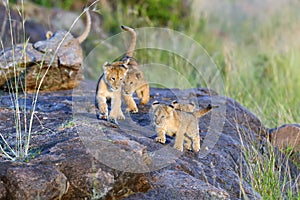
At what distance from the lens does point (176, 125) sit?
5.79 m

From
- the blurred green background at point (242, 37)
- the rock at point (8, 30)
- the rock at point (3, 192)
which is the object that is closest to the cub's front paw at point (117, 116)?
the rock at point (3, 192)

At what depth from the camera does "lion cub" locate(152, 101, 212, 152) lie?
5.70 meters

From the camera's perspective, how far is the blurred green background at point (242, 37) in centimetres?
979

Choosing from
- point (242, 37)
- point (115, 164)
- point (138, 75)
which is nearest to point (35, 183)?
point (115, 164)

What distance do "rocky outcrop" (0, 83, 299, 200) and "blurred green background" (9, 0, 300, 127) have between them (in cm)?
279

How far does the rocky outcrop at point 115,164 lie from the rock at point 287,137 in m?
0.50

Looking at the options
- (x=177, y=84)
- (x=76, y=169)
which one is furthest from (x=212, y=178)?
(x=177, y=84)

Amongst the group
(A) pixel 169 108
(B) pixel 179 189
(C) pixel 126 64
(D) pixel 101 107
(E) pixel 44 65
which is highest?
(C) pixel 126 64

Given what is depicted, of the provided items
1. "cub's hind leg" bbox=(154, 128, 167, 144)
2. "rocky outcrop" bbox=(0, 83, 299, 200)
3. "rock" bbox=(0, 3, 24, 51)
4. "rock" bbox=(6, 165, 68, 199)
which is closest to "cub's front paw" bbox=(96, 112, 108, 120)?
"rocky outcrop" bbox=(0, 83, 299, 200)

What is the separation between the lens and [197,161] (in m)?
5.60

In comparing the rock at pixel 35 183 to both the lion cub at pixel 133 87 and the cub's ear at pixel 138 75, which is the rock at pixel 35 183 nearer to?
the lion cub at pixel 133 87

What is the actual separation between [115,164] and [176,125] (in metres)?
1.21

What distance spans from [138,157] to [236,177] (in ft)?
3.92

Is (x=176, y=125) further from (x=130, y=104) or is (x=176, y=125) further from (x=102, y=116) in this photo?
(x=130, y=104)
